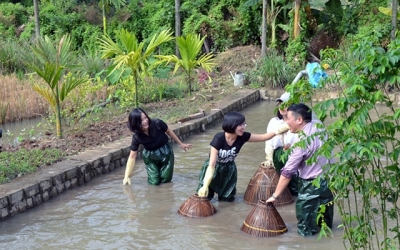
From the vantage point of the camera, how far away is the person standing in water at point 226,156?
6.85 metres

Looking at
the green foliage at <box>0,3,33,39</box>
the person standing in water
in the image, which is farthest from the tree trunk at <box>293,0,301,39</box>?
the green foliage at <box>0,3,33,39</box>

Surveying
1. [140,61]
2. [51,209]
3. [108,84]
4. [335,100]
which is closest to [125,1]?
[108,84]

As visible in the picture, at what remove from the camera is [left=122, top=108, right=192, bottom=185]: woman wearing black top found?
8.00 m

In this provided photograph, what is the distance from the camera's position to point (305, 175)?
6000mm

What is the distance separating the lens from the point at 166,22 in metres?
21.7

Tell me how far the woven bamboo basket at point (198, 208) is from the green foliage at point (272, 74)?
9672 mm

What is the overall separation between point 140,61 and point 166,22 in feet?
34.8

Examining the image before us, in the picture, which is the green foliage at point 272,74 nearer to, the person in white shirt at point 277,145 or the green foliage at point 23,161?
the green foliage at point 23,161

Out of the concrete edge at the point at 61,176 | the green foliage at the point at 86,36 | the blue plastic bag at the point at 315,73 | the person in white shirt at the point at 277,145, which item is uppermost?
the green foliage at the point at 86,36

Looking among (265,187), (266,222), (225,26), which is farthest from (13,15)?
(266,222)

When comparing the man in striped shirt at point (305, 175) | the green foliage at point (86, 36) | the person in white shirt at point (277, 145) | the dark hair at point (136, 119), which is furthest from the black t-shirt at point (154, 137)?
the green foliage at point (86, 36)

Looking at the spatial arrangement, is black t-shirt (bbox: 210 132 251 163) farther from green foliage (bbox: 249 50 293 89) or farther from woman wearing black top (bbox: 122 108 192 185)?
green foliage (bbox: 249 50 293 89)

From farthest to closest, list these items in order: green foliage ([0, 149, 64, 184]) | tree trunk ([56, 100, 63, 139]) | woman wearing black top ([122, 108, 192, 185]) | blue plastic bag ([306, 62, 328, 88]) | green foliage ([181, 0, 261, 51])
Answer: green foliage ([181, 0, 261, 51]) → tree trunk ([56, 100, 63, 139]) → woman wearing black top ([122, 108, 192, 185]) → green foliage ([0, 149, 64, 184]) → blue plastic bag ([306, 62, 328, 88])

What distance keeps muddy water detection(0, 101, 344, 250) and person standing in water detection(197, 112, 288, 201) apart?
21 centimetres
